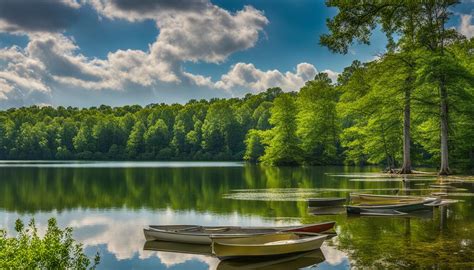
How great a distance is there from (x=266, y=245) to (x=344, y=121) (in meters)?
84.3

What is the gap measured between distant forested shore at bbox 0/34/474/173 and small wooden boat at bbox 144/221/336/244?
32.7m

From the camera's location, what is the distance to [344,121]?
9681 cm

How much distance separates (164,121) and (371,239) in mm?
150110

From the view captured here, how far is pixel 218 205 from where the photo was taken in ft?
98.2

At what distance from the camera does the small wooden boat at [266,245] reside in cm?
1508

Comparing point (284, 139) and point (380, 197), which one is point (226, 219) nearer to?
point (380, 197)

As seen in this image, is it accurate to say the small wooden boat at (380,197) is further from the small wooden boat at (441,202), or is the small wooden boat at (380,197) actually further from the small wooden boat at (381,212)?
the small wooden boat at (381,212)

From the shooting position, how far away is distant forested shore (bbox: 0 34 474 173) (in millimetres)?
52844

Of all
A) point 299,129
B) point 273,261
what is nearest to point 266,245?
point 273,261

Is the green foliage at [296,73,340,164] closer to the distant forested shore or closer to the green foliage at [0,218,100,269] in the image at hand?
the distant forested shore

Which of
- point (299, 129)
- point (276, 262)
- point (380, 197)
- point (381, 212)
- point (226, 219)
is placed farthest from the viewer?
point (299, 129)

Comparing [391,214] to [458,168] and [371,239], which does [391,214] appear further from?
[458,168]

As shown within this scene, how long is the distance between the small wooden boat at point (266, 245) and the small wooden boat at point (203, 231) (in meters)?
0.67

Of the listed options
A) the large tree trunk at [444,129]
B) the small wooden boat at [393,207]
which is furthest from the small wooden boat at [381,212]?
the large tree trunk at [444,129]
